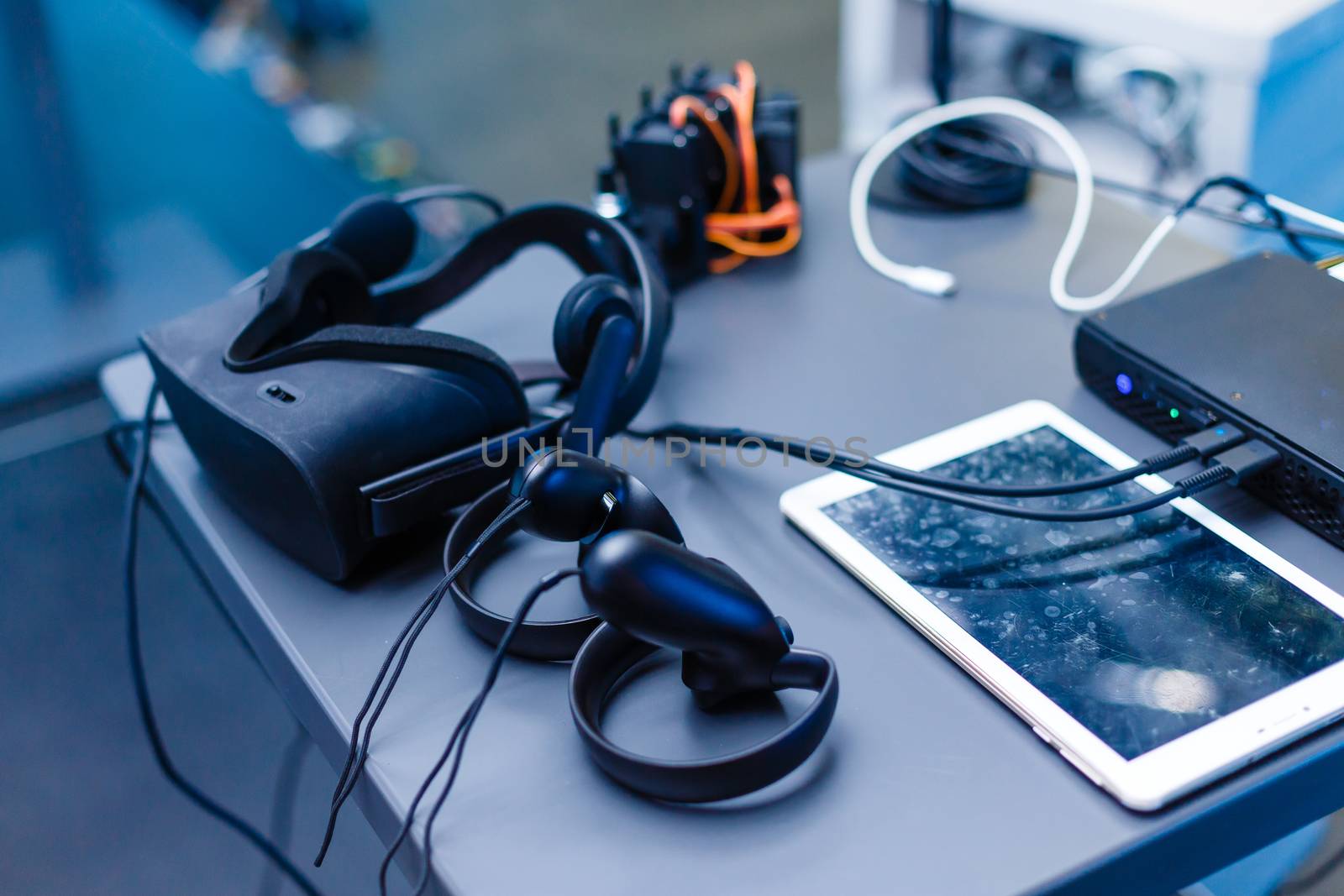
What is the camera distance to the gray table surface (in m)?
0.42

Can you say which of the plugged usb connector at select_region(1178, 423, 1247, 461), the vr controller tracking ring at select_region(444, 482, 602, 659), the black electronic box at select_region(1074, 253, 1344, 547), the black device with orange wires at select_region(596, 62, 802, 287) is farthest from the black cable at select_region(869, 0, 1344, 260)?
the vr controller tracking ring at select_region(444, 482, 602, 659)

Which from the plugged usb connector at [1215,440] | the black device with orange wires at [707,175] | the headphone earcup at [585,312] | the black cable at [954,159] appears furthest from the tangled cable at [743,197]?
the plugged usb connector at [1215,440]

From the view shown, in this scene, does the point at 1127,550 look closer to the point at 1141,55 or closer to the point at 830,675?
the point at 830,675

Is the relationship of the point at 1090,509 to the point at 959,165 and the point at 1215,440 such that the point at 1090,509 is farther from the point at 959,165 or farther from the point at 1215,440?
the point at 959,165

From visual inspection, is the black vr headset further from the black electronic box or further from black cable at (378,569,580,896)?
the black electronic box

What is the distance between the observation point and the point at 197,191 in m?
1.63

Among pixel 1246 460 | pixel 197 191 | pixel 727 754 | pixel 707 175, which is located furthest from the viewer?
pixel 197 191

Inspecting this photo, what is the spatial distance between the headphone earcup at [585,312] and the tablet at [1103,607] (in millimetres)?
131

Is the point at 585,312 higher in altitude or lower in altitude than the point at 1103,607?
higher

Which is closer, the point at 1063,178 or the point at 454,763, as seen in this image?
the point at 454,763

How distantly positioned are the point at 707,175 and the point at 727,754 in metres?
0.47

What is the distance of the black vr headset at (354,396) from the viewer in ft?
1.79

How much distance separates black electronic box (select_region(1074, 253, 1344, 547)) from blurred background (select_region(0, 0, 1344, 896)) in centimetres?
19

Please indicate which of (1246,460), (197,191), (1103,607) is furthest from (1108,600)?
(197,191)
